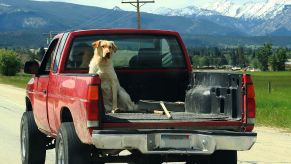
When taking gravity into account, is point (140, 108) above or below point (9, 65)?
above

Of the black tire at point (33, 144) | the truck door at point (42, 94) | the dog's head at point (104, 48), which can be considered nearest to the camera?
the dog's head at point (104, 48)

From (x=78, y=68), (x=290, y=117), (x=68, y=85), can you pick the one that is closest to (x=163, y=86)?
(x=78, y=68)

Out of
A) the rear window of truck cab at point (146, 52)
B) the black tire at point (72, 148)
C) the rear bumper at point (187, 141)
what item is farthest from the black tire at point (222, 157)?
the rear window of truck cab at point (146, 52)

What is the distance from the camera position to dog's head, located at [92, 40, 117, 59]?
725cm

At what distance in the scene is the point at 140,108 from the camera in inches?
310

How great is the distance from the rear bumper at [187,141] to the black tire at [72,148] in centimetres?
60

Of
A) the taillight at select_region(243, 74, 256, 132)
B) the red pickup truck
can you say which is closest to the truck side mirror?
the red pickup truck

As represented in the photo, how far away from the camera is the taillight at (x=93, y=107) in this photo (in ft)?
19.9

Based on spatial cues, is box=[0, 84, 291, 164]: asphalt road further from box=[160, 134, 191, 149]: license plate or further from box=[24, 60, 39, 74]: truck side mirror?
box=[160, 134, 191, 149]: license plate

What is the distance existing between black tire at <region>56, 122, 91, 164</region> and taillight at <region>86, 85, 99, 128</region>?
0.45m

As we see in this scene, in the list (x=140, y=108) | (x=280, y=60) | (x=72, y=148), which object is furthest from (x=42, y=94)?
(x=280, y=60)

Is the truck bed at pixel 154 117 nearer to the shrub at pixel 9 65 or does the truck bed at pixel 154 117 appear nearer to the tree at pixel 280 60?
the shrub at pixel 9 65

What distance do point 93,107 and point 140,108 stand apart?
1824 millimetres

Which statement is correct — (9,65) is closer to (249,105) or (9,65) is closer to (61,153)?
(61,153)
